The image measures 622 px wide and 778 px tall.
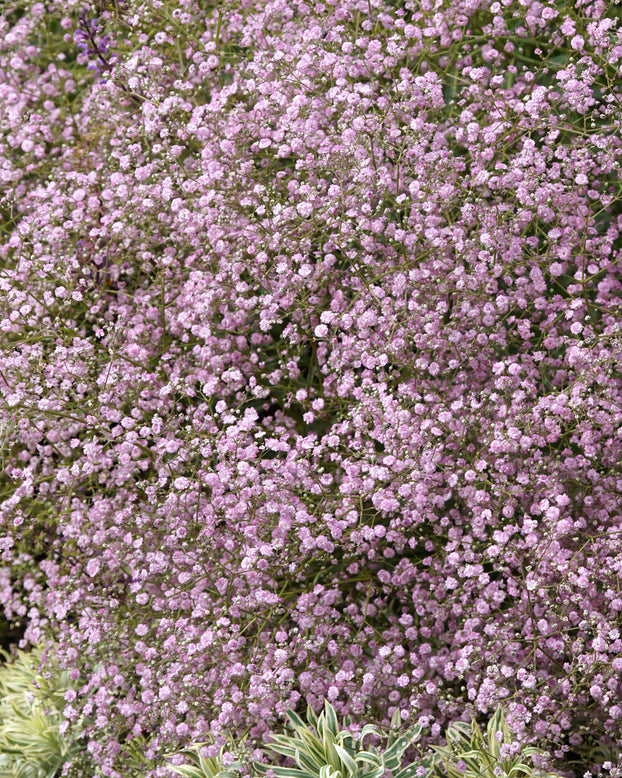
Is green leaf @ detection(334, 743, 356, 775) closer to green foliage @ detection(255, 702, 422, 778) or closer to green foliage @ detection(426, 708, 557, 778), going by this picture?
green foliage @ detection(255, 702, 422, 778)

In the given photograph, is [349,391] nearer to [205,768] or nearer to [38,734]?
[205,768]

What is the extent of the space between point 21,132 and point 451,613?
4.40 m

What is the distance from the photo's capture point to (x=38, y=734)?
570 cm

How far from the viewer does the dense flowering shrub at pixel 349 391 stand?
421cm

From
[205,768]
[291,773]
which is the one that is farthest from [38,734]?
[291,773]

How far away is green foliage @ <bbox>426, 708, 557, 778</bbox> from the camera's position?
153 inches

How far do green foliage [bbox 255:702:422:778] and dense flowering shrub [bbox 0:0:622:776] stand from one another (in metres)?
0.13

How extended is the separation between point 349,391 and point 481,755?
1812 mm

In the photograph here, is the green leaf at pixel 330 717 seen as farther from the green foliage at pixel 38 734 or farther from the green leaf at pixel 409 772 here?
the green foliage at pixel 38 734

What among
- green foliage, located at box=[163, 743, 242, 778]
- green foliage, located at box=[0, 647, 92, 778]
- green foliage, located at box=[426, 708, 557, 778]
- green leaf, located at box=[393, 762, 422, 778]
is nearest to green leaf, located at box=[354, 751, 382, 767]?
green leaf, located at box=[393, 762, 422, 778]

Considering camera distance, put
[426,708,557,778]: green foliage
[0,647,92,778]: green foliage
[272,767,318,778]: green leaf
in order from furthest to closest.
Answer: [0,647,92,778]: green foliage < [272,767,318,778]: green leaf < [426,708,557,778]: green foliage

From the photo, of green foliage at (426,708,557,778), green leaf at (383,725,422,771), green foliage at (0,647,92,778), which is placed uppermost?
green leaf at (383,725,422,771)

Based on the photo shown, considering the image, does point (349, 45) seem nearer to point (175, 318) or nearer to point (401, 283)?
point (401, 283)

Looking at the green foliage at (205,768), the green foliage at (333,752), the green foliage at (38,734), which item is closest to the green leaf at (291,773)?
the green foliage at (333,752)
